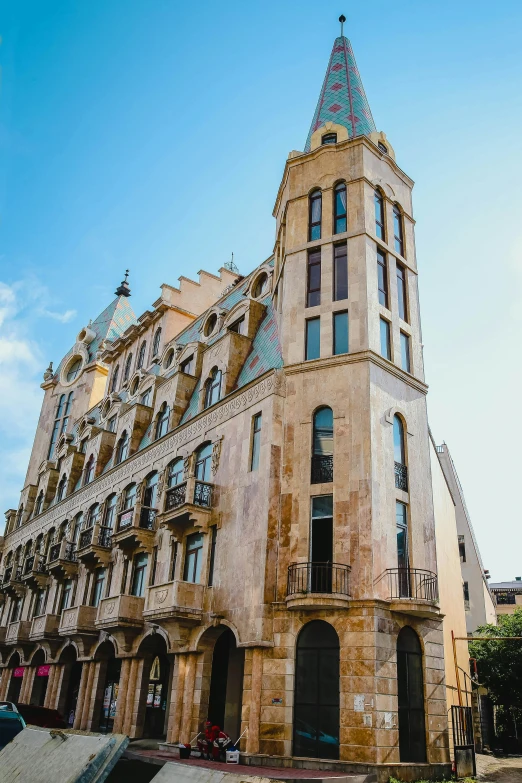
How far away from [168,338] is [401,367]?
20162 millimetres

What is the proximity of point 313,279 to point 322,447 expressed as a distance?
25.3 feet

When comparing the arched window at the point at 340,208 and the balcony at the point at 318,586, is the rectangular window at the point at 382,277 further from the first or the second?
the balcony at the point at 318,586

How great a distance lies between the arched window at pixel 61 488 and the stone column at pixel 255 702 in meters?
27.7

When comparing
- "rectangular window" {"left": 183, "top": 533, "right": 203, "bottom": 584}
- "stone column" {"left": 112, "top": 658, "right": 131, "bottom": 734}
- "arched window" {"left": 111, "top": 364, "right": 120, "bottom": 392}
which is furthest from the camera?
"arched window" {"left": 111, "top": 364, "right": 120, "bottom": 392}

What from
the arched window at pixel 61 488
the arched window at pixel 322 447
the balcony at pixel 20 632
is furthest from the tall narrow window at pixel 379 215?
the balcony at pixel 20 632

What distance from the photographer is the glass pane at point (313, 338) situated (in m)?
25.1

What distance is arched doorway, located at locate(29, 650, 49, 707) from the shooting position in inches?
1521

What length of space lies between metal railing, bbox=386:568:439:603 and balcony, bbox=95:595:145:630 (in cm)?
1254

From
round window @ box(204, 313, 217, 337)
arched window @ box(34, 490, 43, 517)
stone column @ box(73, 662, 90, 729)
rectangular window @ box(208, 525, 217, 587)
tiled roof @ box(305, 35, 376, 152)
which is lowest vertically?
stone column @ box(73, 662, 90, 729)

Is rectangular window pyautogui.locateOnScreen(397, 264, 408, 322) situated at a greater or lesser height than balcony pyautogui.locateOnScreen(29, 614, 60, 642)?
greater

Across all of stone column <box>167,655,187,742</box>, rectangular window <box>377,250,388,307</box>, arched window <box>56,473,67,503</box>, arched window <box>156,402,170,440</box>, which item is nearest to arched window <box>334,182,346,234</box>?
rectangular window <box>377,250,388,307</box>

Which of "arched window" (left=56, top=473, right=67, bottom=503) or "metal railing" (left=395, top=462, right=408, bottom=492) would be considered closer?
"metal railing" (left=395, top=462, right=408, bottom=492)

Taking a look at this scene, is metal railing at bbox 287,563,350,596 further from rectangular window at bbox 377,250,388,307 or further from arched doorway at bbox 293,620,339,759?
rectangular window at bbox 377,250,388,307

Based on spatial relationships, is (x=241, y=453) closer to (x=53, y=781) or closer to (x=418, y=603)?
(x=418, y=603)
